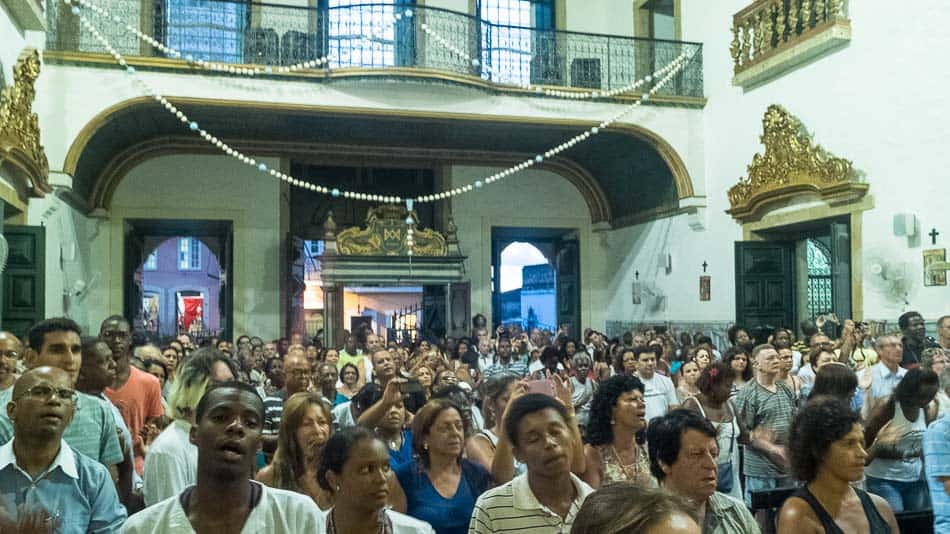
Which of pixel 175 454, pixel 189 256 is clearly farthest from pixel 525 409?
pixel 189 256

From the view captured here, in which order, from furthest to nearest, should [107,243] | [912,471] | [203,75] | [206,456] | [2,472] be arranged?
[107,243] < [203,75] < [912,471] < [2,472] < [206,456]

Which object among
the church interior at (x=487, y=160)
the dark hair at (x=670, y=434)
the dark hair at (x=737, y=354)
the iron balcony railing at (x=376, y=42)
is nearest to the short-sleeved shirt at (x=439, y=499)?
the dark hair at (x=670, y=434)

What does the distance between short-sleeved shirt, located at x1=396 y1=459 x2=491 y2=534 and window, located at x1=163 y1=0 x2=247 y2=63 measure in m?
11.0

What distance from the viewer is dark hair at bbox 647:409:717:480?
3314 millimetres

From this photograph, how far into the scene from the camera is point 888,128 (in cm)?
1012

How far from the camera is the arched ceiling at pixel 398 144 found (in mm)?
13578

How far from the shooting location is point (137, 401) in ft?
16.5

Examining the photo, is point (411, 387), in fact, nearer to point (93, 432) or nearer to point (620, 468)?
point (620, 468)

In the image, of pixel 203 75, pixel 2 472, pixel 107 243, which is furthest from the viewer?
pixel 107 243

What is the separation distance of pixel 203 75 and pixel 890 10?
30.5 ft

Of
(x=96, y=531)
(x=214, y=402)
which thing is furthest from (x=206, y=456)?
(x=96, y=531)

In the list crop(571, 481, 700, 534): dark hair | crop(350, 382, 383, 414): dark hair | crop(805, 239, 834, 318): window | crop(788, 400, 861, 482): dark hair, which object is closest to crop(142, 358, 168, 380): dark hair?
crop(350, 382, 383, 414): dark hair

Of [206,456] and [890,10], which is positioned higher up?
[890,10]

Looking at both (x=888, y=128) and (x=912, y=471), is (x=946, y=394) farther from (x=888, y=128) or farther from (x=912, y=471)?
(x=888, y=128)
